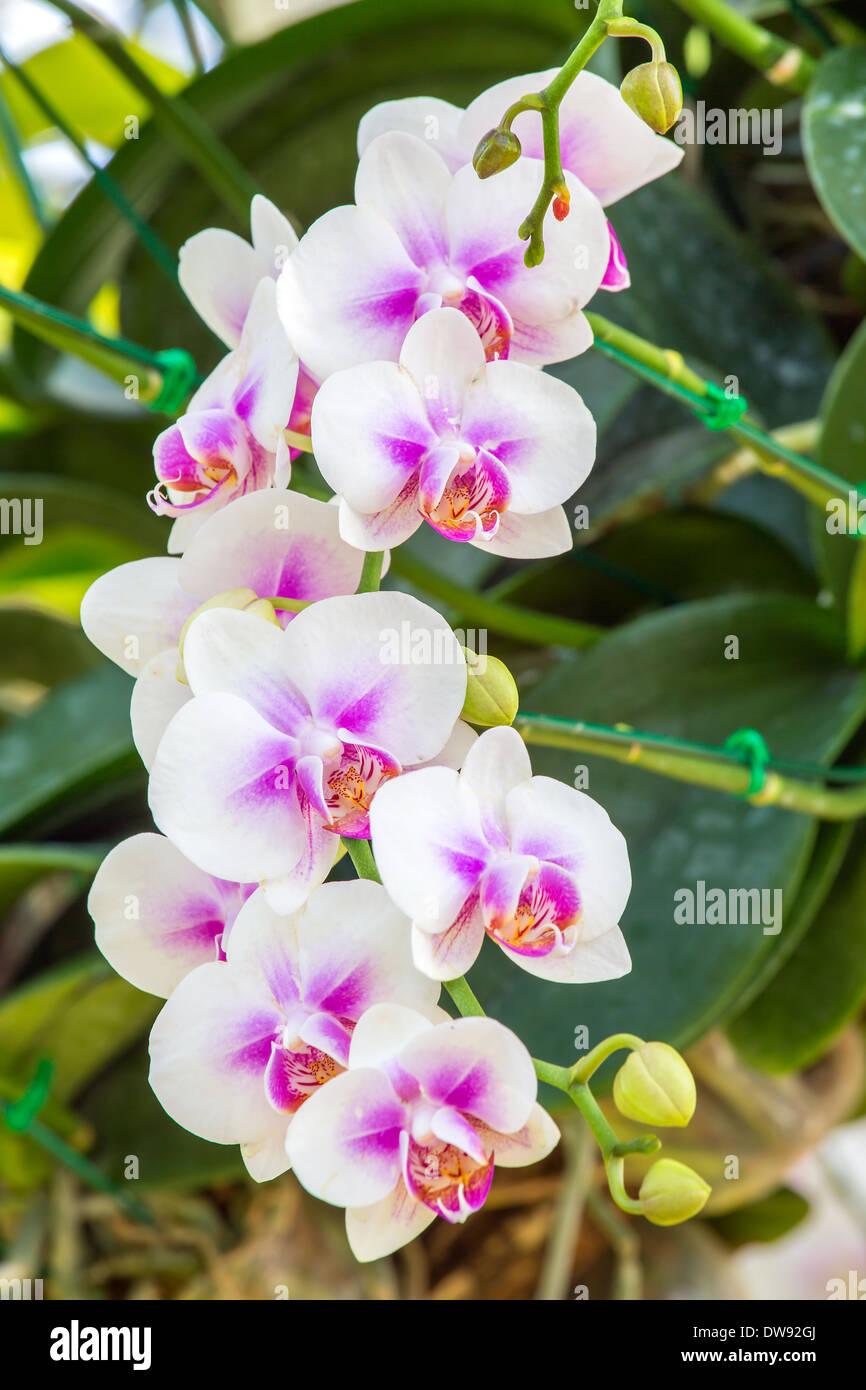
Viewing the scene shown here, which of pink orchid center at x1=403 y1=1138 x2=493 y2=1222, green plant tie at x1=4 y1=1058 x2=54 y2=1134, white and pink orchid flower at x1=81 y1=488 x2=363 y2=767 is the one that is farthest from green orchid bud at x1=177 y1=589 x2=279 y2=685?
green plant tie at x1=4 y1=1058 x2=54 y2=1134

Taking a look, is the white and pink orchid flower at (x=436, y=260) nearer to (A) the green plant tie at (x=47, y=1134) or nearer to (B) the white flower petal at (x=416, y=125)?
(B) the white flower petal at (x=416, y=125)

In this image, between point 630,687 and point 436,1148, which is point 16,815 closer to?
point 630,687

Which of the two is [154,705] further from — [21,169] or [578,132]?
[21,169]

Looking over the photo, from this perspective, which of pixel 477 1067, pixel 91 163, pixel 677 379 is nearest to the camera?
pixel 477 1067

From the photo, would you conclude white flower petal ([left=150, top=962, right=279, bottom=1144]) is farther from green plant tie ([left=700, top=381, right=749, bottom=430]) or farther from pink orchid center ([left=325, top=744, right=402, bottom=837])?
green plant tie ([left=700, top=381, right=749, bottom=430])

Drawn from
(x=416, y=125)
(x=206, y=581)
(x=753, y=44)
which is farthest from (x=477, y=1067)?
(x=753, y=44)

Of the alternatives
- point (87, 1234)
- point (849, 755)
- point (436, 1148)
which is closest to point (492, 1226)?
point (87, 1234)
